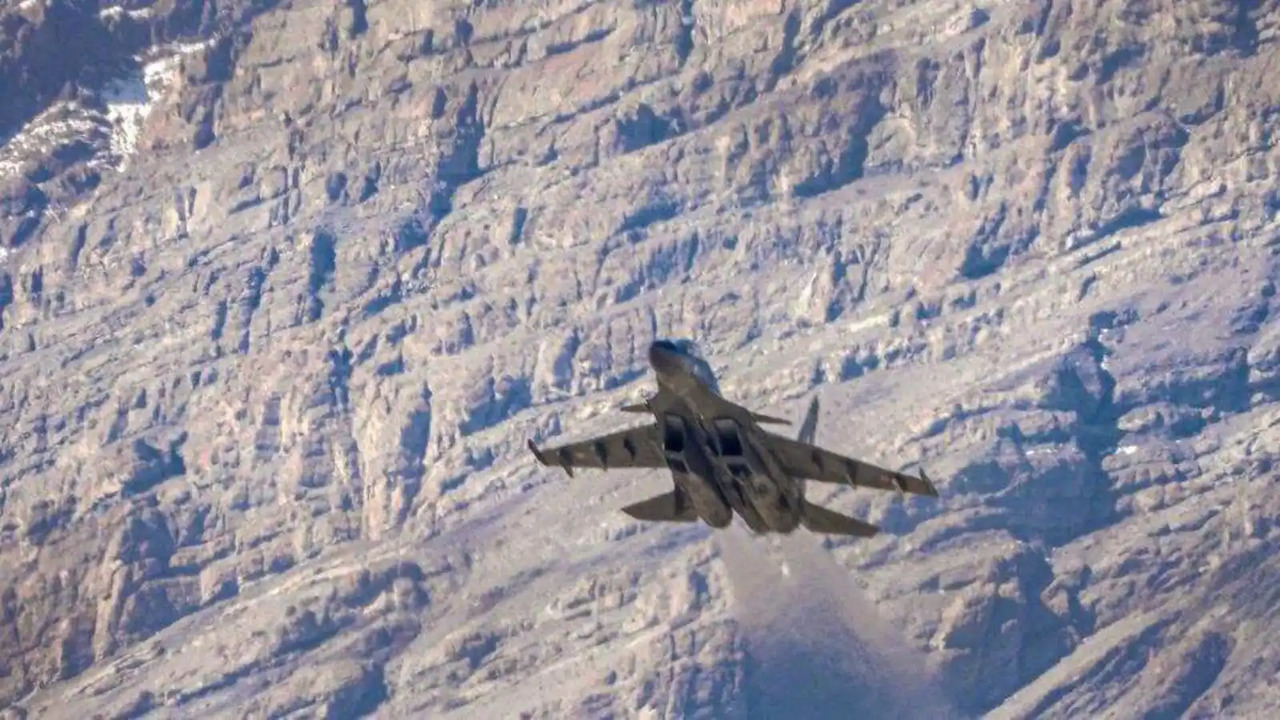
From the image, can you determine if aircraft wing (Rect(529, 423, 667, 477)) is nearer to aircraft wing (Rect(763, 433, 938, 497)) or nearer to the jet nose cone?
aircraft wing (Rect(763, 433, 938, 497))

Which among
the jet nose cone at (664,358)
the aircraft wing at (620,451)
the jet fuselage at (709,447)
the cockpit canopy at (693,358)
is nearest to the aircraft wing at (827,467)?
the jet fuselage at (709,447)

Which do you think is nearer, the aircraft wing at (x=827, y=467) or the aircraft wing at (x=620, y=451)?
the aircraft wing at (x=827, y=467)

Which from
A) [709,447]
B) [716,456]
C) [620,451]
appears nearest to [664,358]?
[709,447]

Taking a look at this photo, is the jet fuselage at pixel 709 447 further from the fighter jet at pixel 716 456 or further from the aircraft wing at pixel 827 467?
the aircraft wing at pixel 827 467

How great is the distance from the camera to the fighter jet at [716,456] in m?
192

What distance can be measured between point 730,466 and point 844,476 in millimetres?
7750

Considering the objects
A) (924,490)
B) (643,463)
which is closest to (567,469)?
(643,463)

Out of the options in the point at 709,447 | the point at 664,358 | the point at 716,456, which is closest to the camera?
the point at 664,358

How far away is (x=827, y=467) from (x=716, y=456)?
313 inches

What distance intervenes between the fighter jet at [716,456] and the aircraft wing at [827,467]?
5 centimetres

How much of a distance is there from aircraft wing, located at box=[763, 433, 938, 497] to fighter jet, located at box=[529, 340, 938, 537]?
52 millimetres

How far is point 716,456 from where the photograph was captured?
193 m

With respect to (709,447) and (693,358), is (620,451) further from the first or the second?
(693,358)

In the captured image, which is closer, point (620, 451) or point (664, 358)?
point (664, 358)
